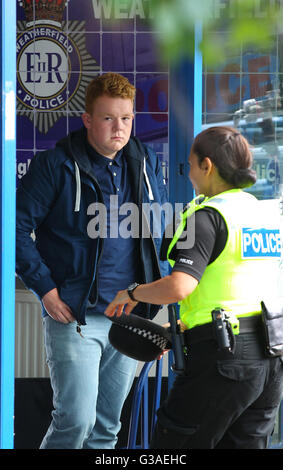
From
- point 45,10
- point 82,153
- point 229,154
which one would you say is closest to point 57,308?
point 82,153

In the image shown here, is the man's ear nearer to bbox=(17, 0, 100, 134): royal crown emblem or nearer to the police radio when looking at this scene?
the police radio

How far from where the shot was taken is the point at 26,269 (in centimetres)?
287

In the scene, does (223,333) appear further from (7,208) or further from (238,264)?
(7,208)

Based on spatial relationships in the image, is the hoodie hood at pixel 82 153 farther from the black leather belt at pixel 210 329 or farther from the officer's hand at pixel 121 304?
the black leather belt at pixel 210 329

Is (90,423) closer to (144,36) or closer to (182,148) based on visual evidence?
(182,148)

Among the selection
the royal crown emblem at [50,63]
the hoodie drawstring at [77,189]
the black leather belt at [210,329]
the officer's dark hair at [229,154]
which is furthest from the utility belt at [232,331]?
the royal crown emblem at [50,63]

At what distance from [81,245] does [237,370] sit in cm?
86

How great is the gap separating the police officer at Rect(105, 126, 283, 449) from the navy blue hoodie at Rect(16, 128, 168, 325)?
1.58ft

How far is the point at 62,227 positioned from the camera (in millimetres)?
2914

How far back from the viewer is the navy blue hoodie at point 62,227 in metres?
2.86

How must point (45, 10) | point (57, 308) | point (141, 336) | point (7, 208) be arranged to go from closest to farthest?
1. point (7, 208)
2. point (141, 336)
3. point (57, 308)
4. point (45, 10)

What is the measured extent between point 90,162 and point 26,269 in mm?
475

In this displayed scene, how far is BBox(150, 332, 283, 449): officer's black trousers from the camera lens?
2.30 meters

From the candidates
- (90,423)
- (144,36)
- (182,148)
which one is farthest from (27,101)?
(90,423)
